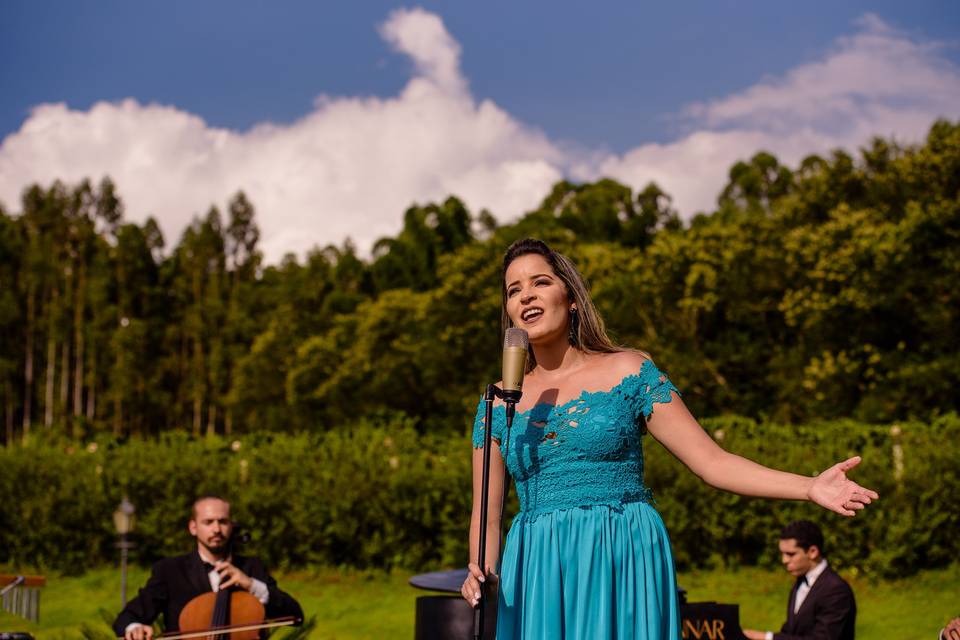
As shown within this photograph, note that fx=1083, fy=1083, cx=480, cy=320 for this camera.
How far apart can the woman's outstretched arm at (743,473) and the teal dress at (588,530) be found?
68mm

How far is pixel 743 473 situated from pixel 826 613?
4426 mm

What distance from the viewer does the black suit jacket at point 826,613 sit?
22.4ft

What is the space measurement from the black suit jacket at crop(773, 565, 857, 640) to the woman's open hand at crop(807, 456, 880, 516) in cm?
430

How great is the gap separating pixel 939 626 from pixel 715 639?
692 centimetres

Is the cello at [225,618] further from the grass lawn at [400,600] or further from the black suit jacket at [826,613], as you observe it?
the grass lawn at [400,600]

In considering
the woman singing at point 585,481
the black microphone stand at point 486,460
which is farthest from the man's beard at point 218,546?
the black microphone stand at point 486,460

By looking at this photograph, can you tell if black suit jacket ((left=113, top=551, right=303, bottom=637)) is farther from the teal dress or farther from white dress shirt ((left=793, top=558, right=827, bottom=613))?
the teal dress

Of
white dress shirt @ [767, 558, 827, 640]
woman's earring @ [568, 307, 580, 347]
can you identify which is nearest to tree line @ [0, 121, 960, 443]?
white dress shirt @ [767, 558, 827, 640]

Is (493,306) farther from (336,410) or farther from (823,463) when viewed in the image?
(823,463)

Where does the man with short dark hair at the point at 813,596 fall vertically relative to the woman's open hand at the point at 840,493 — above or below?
below

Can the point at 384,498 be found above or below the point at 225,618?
below

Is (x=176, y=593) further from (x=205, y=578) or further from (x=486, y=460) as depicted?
(x=486, y=460)

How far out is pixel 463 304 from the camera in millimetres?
34344

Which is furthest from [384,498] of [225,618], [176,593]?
[225,618]
